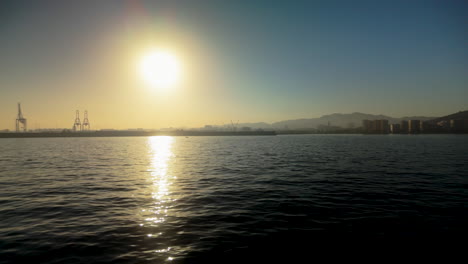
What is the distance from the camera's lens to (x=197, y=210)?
55.4 feet

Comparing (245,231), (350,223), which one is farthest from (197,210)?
(350,223)

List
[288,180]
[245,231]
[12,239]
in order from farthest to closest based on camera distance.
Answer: [288,180]
[245,231]
[12,239]

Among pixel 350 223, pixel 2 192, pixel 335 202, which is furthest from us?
pixel 2 192

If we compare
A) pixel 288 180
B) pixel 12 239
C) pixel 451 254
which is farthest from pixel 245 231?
pixel 288 180

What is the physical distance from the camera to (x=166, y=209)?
17297 mm

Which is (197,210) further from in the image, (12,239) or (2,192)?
(2,192)

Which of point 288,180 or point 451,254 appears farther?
point 288,180

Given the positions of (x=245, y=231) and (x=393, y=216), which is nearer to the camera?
(x=245, y=231)

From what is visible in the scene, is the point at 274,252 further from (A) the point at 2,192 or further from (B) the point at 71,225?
(A) the point at 2,192

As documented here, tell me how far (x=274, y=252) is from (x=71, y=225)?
1139 centimetres

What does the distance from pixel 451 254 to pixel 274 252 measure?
7302mm

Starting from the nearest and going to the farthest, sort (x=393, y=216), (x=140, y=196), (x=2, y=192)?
1. (x=393, y=216)
2. (x=140, y=196)
3. (x=2, y=192)

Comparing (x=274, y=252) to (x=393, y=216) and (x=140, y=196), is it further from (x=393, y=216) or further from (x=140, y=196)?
(x=140, y=196)

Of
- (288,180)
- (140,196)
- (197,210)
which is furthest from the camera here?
(288,180)
